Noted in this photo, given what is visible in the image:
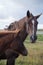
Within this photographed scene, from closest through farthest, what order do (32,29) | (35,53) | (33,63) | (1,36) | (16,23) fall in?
1. (1,36)
2. (32,29)
3. (16,23)
4. (33,63)
5. (35,53)

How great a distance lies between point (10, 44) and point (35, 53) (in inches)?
356

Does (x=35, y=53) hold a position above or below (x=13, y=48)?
below

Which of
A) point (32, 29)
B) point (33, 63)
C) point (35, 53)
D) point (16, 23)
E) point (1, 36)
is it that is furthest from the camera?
point (35, 53)

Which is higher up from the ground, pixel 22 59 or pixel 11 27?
pixel 11 27

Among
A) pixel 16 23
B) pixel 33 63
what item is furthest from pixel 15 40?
pixel 33 63

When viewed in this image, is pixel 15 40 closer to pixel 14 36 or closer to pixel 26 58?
pixel 14 36

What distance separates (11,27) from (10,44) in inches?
178

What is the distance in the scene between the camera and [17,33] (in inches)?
186

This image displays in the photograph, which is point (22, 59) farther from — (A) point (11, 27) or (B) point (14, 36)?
(B) point (14, 36)

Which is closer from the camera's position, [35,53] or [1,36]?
[1,36]

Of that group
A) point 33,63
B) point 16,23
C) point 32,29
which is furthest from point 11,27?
point 33,63

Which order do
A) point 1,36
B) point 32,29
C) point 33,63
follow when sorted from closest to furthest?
point 1,36 < point 32,29 < point 33,63

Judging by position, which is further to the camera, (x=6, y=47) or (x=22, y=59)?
(x=22, y=59)

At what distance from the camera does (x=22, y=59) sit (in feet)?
40.4
